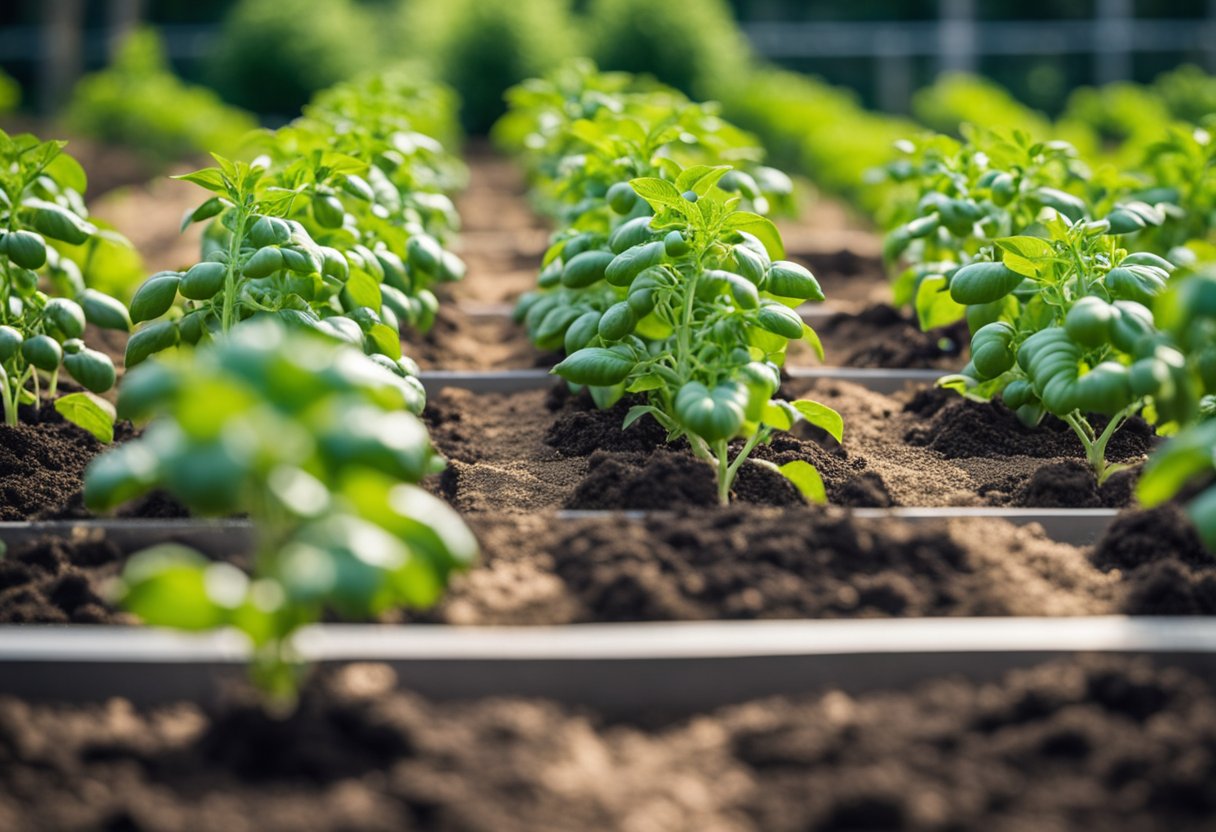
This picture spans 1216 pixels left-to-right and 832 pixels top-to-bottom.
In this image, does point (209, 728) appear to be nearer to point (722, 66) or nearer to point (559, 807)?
point (559, 807)

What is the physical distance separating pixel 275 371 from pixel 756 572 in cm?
103

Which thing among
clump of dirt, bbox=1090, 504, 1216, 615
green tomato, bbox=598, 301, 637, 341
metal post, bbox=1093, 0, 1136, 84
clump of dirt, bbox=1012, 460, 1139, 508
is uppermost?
green tomato, bbox=598, 301, 637, 341

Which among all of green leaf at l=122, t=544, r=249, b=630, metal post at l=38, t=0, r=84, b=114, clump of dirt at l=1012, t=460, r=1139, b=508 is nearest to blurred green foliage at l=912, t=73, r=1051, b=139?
clump of dirt at l=1012, t=460, r=1139, b=508

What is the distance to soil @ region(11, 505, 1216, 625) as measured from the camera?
228 cm

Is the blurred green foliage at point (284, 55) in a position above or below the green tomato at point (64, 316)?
below

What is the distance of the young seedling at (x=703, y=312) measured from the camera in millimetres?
2777

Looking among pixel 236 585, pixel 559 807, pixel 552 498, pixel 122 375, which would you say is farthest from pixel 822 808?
pixel 122 375

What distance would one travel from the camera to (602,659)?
205 centimetres

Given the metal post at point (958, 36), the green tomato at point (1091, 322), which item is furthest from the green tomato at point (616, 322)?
the metal post at point (958, 36)

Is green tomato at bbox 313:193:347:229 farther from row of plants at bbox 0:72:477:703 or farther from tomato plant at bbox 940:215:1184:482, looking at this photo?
tomato plant at bbox 940:215:1184:482

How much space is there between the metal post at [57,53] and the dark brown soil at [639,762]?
17.1 metres

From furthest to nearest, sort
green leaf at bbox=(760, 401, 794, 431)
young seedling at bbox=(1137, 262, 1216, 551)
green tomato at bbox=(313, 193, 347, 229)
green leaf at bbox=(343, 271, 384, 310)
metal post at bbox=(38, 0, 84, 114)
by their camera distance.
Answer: metal post at bbox=(38, 0, 84, 114) < green tomato at bbox=(313, 193, 347, 229) < green leaf at bbox=(343, 271, 384, 310) < green leaf at bbox=(760, 401, 794, 431) < young seedling at bbox=(1137, 262, 1216, 551)

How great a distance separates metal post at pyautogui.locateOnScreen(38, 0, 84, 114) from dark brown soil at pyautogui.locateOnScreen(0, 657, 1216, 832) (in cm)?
1714

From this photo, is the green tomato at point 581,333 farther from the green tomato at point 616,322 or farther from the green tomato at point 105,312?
the green tomato at point 105,312
